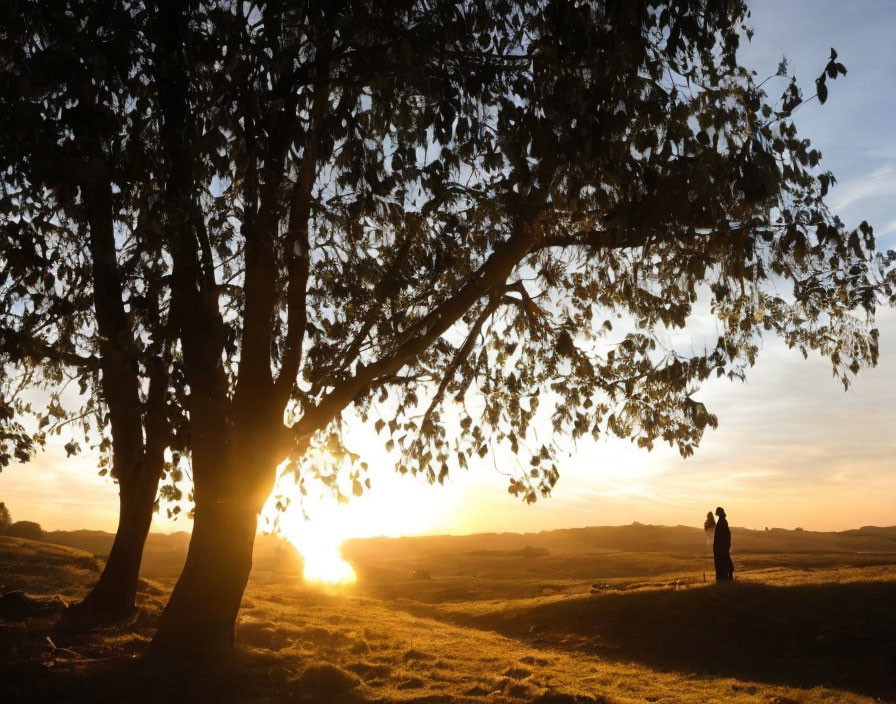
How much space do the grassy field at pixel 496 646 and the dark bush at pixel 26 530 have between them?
16.1 m

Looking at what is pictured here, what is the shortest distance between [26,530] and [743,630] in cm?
3976

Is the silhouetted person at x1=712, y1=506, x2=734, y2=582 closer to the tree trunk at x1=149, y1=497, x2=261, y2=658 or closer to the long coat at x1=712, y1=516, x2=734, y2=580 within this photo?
the long coat at x1=712, y1=516, x2=734, y2=580

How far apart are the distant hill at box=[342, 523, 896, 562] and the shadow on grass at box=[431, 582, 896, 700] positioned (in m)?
30.1

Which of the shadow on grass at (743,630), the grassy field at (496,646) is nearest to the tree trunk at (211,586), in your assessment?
the grassy field at (496,646)

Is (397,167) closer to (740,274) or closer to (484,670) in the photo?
(740,274)

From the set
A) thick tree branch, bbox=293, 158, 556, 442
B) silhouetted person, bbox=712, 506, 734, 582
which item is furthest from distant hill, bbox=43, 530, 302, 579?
thick tree branch, bbox=293, 158, 556, 442

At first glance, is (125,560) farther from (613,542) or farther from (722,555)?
(613,542)

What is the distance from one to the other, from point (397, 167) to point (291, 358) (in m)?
3.94

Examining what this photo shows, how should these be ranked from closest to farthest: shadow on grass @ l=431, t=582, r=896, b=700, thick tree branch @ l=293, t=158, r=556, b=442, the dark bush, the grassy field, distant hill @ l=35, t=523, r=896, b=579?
the grassy field
thick tree branch @ l=293, t=158, r=556, b=442
shadow on grass @ l=431, t=582, r=896, b=700
the dark bush
distant hill @ l=35, t=523, r=896, b=579

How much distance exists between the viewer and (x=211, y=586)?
37.7ft

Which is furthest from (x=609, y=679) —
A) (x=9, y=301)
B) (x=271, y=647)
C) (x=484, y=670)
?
(x=9, y=301)

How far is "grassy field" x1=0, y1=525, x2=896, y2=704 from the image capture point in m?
10.4

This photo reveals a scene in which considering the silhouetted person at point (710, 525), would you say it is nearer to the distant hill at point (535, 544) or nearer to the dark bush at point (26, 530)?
the distant hill at point (535, 544)

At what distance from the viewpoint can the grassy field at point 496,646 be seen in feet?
34.2
